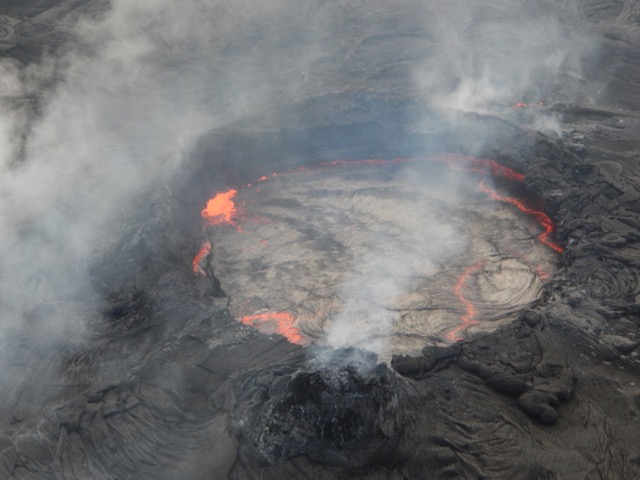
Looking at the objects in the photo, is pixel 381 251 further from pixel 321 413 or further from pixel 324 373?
pixel 321 413

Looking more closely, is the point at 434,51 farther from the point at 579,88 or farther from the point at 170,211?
the point at 170,211

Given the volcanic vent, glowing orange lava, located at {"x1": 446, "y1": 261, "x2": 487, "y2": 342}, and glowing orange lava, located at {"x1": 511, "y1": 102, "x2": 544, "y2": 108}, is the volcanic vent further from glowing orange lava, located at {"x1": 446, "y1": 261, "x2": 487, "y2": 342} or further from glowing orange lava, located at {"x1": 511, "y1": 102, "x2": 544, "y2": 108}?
glowing orange lava, located at {"x1": 511, "y1": 102, "x2": 544, "y2": 108}

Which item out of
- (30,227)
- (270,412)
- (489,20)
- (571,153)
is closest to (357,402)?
(270,412)

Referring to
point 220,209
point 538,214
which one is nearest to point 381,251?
point 538,214

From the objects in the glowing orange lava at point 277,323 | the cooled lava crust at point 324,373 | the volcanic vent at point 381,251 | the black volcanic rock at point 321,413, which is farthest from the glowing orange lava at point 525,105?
the black volcanic rock at point 321,413

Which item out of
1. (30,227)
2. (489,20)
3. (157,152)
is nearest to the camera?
(30,227)

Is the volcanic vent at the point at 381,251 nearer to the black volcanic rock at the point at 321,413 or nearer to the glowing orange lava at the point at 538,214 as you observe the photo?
the glowing orange lava at the point at 538,214
